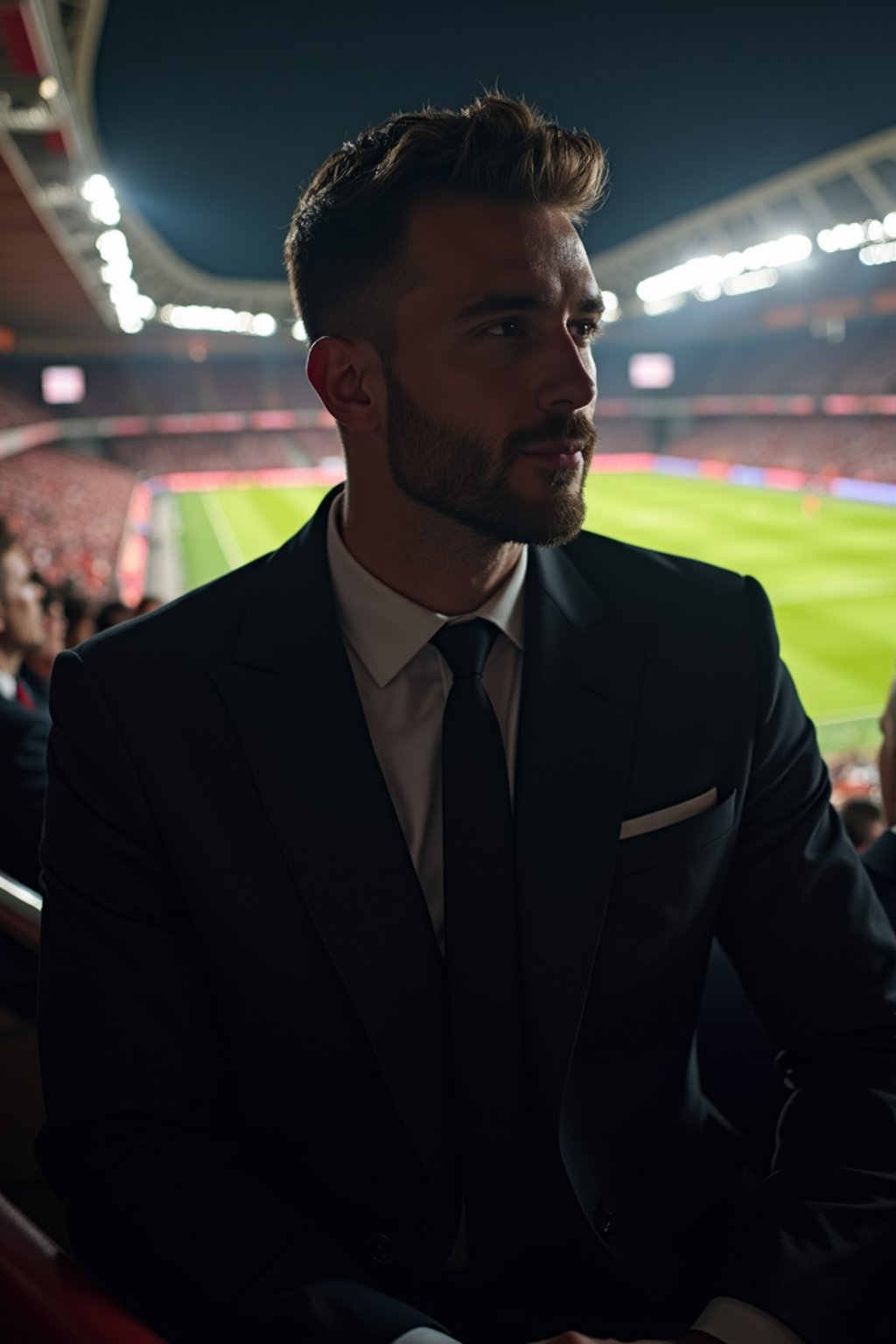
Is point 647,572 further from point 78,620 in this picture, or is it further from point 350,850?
point 78,620

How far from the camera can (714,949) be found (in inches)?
74.8

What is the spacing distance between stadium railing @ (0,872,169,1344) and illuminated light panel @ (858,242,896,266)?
29.3 metres

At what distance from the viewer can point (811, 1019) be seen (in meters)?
1.54

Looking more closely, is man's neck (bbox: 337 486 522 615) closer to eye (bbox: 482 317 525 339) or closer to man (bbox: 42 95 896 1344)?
man (bbox: 42 95 896 1344)

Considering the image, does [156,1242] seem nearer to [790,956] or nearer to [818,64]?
[790,956]

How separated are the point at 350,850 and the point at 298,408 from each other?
46872 mm

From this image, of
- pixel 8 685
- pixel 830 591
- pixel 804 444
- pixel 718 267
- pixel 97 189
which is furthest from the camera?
pixel 804 444

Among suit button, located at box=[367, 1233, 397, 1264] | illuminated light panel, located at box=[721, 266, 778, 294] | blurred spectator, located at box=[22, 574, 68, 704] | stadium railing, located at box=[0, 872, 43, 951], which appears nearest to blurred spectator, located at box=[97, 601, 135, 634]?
blurred spectator, located at box=[22, 574, 68, 704]

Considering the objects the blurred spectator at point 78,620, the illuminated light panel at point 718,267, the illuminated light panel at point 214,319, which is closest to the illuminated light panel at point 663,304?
the illuminated light panel at point 718,267

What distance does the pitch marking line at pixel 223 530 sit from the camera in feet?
71.5

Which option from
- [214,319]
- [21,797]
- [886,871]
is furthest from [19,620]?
[214,319]

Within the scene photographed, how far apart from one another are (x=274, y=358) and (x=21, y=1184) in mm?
47773

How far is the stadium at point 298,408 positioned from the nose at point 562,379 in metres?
0.28

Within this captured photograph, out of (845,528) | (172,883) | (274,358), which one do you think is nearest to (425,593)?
(172,883)
